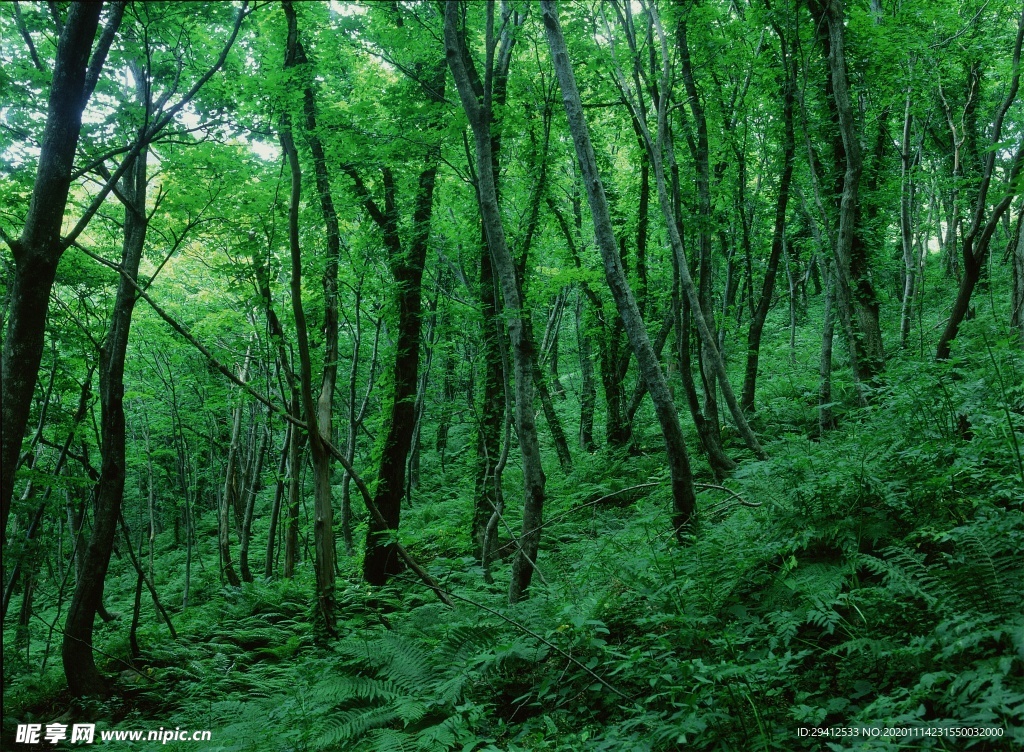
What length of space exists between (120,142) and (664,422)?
6888 millimetres

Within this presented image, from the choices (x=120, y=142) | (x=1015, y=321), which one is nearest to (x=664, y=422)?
(x=1015, y=321)

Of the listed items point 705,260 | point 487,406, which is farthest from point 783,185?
point 487,406

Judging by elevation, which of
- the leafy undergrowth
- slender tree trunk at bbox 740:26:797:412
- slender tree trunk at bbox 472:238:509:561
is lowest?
the leafy undergrowth

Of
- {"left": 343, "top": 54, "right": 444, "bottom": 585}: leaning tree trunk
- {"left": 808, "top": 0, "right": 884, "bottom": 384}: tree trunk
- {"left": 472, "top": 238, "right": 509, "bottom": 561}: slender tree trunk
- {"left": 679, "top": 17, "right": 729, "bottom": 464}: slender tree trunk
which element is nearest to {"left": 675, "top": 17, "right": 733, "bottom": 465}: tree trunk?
{"left": 679, "top": 17, "right": 729, "bottom": 464}: slender tree trunk

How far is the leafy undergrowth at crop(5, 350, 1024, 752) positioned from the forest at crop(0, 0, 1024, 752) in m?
0.03

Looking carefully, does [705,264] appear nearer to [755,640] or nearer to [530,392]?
[530,392]

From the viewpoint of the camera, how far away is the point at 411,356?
9539mm

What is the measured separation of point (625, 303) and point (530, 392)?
1.42 metres

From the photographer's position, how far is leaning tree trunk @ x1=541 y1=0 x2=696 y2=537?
5195mm

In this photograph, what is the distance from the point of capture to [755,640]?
351cm

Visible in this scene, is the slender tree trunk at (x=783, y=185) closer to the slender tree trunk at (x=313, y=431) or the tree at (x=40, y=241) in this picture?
the slender tree trunk at (x=313, y=431)

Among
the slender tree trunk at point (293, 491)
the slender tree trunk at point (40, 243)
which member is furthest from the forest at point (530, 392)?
the slender tree trunk at point (293, 491)

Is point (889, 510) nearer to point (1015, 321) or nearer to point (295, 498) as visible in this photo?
point (1015, 321)

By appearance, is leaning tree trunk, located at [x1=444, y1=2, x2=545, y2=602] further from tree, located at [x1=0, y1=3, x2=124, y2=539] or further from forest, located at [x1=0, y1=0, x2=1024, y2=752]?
tree, located at [x1=0, y1=3, x2=124, y2=539]
